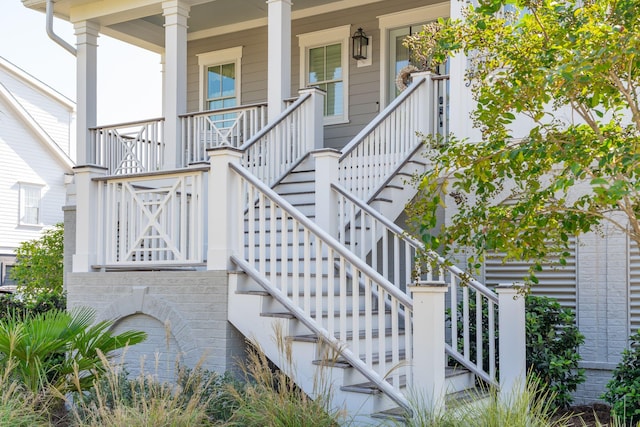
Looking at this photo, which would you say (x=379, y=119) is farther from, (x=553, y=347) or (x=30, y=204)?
(x=30, y=204)

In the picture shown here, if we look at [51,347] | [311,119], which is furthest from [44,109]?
[51,347]

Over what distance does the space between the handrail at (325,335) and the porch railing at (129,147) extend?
205 inches

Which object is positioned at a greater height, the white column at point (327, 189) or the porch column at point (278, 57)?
the porch column at point (278, 57)

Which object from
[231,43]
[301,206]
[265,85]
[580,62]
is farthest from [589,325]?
[231,43]

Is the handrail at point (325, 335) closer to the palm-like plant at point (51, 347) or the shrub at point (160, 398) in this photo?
the shrub at point (160, 398)

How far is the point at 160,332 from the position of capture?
7.46 m

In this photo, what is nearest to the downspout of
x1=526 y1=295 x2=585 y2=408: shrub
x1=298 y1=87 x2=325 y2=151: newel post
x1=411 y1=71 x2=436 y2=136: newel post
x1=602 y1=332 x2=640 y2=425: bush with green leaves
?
x1=298 y1=87 x2=325 y2=151: newel post

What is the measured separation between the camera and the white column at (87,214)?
26.1ft

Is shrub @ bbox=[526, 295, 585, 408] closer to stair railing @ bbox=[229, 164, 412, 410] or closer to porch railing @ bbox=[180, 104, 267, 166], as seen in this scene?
stair railing @ bbox=[229, 164, 412, 410]

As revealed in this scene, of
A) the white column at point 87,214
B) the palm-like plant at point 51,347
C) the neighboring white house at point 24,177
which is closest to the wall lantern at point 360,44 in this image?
the white column at point 87,214

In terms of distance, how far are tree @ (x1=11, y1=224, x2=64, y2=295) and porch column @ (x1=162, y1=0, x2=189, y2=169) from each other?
3.98 meters

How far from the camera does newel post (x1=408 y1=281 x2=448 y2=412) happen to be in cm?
561

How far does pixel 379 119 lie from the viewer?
9023mm

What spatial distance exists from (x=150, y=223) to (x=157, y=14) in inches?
235
